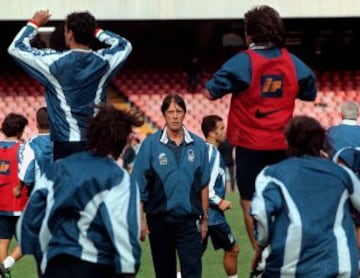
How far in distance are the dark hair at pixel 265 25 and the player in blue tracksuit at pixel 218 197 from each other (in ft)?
6.93

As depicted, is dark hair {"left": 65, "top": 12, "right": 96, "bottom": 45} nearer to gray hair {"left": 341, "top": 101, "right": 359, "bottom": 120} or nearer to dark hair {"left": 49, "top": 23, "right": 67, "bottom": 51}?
dark hair {"left": 49, "top": 23, "right": 67, "bottom": 51}

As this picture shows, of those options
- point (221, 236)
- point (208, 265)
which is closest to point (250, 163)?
point (221, 236)

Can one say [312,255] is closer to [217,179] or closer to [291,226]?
[291,226]

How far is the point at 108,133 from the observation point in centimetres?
623

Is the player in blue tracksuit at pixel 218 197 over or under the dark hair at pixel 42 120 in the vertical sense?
under

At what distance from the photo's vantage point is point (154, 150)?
8.70 meters

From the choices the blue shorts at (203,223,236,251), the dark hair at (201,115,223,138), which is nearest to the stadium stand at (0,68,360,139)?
the blue shorts at (203,223,236,251)

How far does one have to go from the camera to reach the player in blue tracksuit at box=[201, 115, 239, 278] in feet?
33.7

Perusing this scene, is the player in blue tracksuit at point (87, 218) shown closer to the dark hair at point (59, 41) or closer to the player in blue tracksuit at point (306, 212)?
the player in blue tracksuit at point (306, 212)

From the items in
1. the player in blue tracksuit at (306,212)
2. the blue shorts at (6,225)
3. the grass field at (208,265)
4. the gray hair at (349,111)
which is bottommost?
the grass field at (208,265)

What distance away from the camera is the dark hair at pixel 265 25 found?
7.98 m

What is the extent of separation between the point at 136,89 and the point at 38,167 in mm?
22485

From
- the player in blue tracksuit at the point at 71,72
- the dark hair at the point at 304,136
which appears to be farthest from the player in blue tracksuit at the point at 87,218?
the player in blue tracksuit at the point at 71,72

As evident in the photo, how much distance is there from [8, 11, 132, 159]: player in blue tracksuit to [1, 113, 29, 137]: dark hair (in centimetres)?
279
